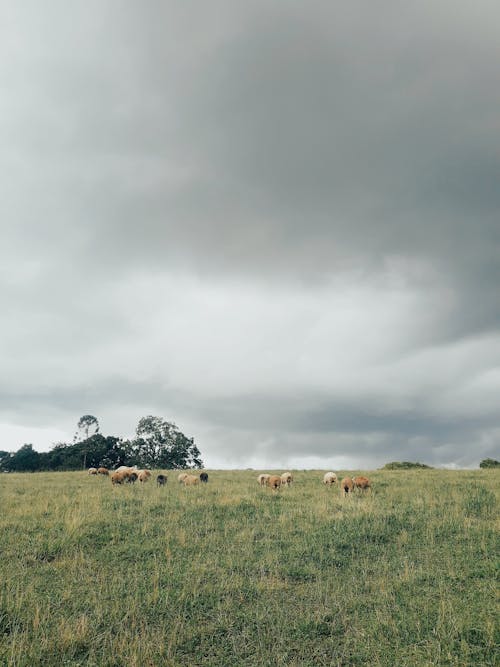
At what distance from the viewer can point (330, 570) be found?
1120 cm

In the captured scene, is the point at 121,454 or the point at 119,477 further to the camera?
the point at 121,454

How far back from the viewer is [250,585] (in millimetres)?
10047

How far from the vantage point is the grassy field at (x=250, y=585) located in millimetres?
7586

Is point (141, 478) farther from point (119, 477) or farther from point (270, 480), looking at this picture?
point (270, 480)

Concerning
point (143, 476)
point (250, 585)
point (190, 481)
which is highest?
point (143, 476)

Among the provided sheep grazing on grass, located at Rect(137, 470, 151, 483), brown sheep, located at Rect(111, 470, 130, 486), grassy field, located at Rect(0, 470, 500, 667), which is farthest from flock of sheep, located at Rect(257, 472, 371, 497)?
brown sheep, located at Rect(111, 470, 130, 486)

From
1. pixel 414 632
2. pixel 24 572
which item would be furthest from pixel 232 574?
pixel 24 572

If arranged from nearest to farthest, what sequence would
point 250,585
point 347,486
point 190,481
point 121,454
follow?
point 250,585 → point 347,486 → point 190,481 → point 121,454

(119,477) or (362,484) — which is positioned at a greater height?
(362,484)

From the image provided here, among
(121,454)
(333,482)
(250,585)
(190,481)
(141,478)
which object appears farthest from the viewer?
(121,454)

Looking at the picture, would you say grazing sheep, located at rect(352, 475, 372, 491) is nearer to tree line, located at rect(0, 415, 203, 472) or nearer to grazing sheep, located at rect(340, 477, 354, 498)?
grazing sheep, located at rect(340, 477, 354, 498)

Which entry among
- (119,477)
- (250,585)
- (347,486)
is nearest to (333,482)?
(347,486)

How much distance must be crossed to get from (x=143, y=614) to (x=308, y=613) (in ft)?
10.3

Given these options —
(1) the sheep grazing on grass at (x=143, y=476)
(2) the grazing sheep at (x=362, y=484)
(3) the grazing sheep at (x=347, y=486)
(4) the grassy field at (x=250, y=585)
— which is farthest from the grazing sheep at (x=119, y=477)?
(2) the grazing sheep at (x=362, y=484)
